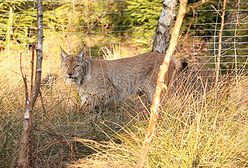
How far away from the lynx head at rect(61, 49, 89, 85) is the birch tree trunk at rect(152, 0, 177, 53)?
124cm

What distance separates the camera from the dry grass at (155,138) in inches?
153

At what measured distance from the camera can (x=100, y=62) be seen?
23.1 feet

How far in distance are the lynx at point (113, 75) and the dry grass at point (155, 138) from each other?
4.22ft

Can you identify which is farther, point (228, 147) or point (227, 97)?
point (227, 97)

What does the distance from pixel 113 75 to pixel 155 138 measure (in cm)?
295

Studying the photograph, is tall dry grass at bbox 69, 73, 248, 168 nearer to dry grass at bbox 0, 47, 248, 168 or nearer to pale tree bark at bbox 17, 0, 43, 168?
dry grass at bbox 0, 47, 248, 168

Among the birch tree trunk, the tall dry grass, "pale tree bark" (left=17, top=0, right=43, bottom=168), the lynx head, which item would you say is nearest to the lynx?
the lynx head

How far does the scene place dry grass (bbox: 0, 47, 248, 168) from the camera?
12.8 ft

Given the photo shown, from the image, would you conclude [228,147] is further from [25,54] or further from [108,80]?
[25,54]

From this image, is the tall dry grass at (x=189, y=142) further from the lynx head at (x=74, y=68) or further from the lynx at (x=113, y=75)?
the lynx head at (x=74, y=68)

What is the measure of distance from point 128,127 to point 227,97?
1.10 meters

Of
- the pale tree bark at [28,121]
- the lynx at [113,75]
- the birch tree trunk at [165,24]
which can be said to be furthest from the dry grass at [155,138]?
the birch tree trunk at [165,24]

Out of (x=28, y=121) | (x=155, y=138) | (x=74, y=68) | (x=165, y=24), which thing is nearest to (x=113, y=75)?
(x=74, y=68)

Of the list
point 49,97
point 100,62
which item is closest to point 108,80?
point 100,62
